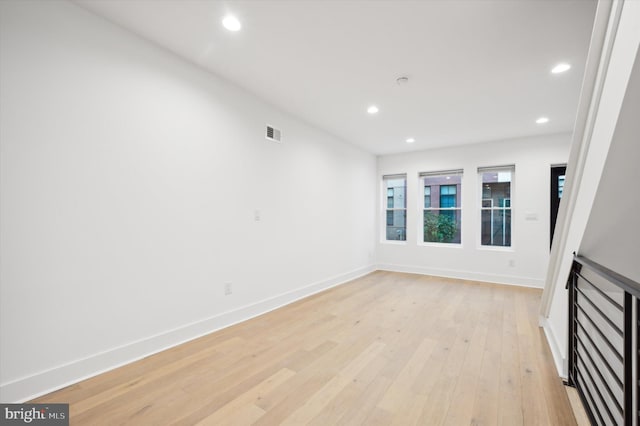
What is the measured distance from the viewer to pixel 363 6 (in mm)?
1969

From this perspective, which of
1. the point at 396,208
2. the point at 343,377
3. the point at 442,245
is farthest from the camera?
the point at 396,208

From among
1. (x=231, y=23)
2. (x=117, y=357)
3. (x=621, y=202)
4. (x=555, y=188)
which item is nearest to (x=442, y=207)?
(x=555, y=188)

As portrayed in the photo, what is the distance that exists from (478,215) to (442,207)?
680 mm

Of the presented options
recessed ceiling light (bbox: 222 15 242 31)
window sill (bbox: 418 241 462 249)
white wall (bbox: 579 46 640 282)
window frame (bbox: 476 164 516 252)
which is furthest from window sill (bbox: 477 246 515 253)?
recessed ceiling light (bbox: 222 15 242 31)

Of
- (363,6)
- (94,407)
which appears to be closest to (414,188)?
(363,6)

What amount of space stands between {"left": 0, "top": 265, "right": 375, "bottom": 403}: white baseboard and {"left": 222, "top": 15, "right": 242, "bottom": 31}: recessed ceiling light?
2.57 metres

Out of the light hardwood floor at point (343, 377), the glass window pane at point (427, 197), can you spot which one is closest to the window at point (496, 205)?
the glass window pane at point (427, 197)

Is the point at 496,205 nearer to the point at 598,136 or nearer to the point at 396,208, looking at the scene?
the point at 396,208

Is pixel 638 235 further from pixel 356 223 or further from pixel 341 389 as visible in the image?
pixel 356 223

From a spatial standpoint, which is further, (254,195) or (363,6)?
(254,195)

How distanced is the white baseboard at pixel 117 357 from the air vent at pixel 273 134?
202cm

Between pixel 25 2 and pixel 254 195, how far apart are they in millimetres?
2215

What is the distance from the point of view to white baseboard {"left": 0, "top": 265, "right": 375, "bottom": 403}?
5.82 feet

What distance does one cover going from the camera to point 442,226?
5859mm
